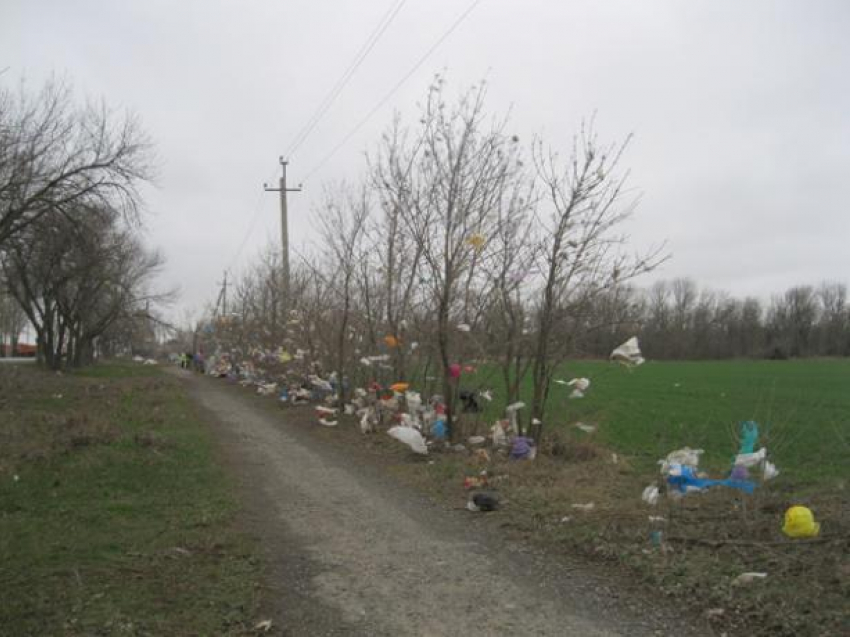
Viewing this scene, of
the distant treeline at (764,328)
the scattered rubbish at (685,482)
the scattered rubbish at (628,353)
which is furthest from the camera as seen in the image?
the distant treeline at (764,328)

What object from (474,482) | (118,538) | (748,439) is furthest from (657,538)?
(118,538)

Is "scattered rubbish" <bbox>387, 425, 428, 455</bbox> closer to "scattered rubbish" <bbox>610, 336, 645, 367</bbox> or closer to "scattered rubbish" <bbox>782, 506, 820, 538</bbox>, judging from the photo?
"scattered rubbish" <bbox>610, 336, 645, 367</bbox>

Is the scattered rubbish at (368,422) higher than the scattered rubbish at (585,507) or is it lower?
higher

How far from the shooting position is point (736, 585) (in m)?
4.20

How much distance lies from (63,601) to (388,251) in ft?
29.8

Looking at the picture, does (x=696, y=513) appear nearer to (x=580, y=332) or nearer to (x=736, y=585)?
(x=736, y=585)

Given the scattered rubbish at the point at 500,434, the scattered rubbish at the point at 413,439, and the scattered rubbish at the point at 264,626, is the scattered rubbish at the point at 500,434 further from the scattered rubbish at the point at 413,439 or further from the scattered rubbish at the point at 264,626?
the scattered rubbish at the point at 264,626

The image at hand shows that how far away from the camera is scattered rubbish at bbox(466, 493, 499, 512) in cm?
652

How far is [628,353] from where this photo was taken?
8.57 meters

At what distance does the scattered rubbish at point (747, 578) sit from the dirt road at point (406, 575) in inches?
22.8

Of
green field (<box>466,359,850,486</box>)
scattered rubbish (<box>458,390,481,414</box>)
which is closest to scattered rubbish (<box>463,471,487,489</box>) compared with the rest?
green field (<box>466,359,850,486</box>)

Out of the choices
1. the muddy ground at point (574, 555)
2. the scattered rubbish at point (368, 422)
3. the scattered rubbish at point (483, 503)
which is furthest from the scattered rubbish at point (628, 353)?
the scattered rubbish at point (368, 422)

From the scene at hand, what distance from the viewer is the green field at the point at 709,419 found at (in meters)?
9.90

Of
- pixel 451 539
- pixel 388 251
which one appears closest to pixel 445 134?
pixel 388 251
